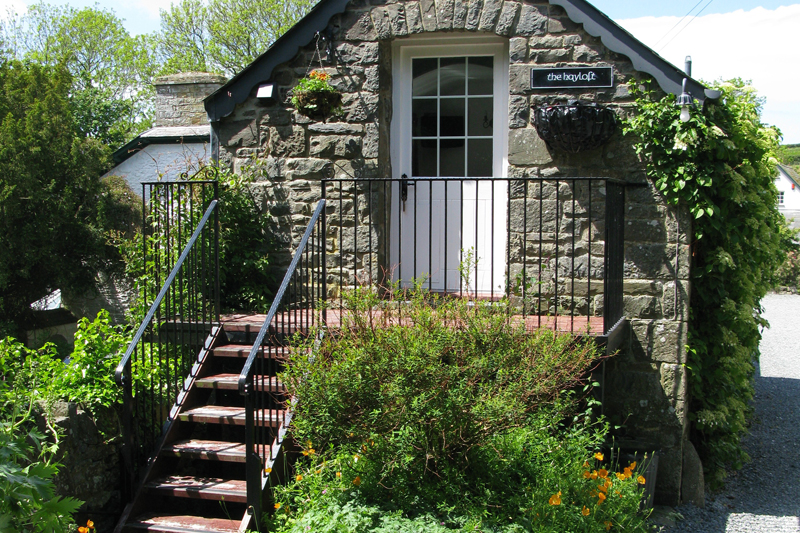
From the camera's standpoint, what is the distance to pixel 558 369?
3830 mm

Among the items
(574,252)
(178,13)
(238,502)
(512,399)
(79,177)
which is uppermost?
(178,13)

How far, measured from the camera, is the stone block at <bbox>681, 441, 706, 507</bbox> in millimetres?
5227

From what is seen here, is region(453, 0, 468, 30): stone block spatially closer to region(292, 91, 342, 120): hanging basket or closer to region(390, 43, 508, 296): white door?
region(390, 43, 508, 296): white door

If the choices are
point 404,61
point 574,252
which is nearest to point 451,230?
point 574,252

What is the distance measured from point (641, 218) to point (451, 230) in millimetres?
1631

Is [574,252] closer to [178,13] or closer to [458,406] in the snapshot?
[458,406]

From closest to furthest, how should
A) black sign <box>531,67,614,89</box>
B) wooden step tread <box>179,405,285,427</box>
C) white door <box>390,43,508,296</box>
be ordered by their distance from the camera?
wooden step tread <box>179,405,285,427</box>, black sign <box>531,67,614,89</box>, white door <box>390,43,508,296</box>

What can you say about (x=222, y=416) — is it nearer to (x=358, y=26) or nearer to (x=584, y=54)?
(x=358, y=26)

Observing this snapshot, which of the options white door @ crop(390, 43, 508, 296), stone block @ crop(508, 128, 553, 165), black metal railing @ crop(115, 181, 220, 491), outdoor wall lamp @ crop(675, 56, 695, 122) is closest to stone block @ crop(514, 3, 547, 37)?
white door @ crop(390, 43, 508, 296)

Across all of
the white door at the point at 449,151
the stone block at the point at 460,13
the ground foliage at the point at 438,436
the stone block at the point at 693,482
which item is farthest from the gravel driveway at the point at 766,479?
the stone block at the point at 460,13

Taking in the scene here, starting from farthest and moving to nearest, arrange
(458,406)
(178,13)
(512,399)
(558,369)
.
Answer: (178,13) → (558,369) → (512,399) → (458,406)

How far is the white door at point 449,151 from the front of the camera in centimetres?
600

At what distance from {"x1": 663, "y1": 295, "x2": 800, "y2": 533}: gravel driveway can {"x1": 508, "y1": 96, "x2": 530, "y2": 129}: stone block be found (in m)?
3.21

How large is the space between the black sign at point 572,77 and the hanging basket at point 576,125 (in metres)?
0.24
